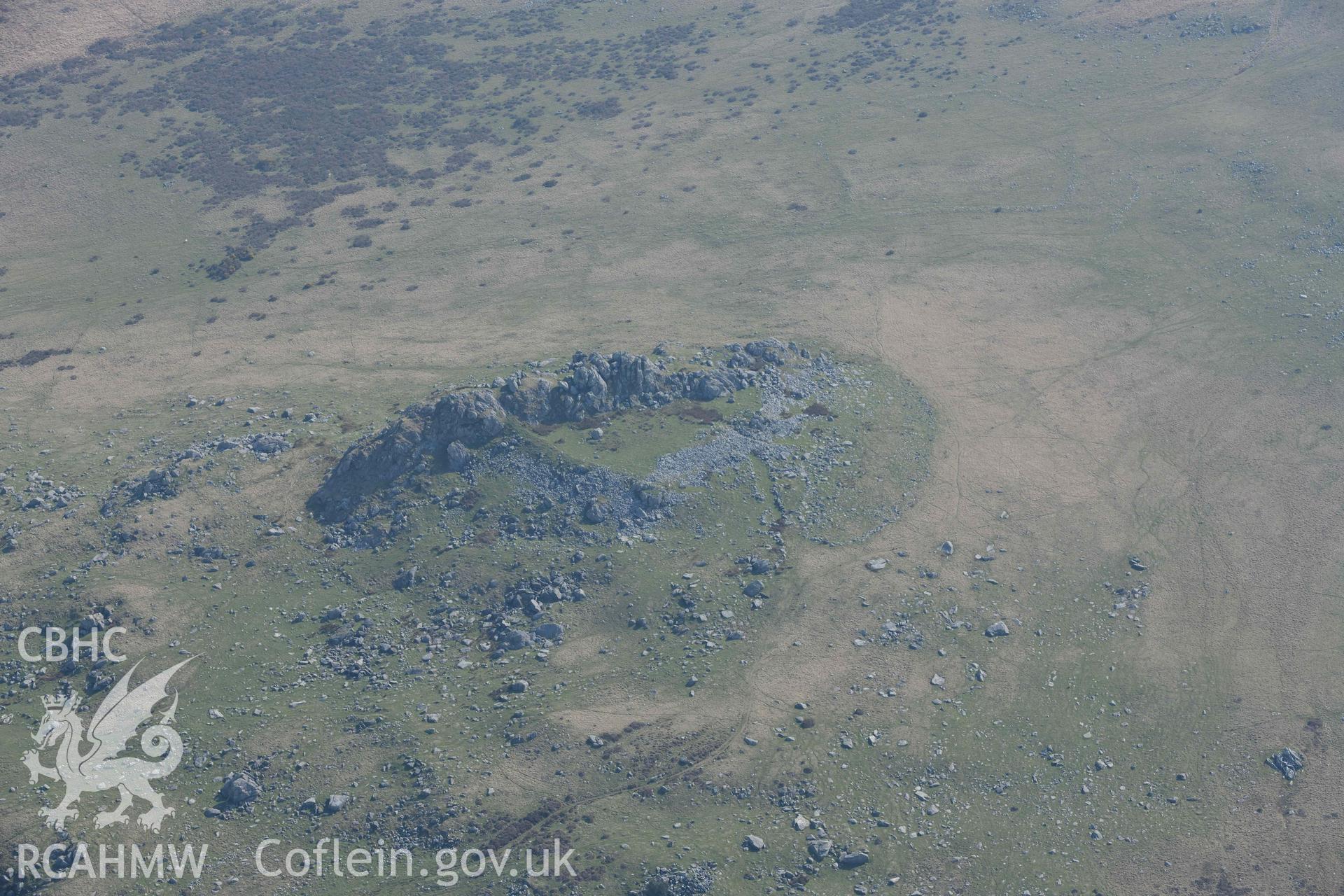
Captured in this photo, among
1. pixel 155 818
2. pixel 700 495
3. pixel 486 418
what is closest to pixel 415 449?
pixel 486 418

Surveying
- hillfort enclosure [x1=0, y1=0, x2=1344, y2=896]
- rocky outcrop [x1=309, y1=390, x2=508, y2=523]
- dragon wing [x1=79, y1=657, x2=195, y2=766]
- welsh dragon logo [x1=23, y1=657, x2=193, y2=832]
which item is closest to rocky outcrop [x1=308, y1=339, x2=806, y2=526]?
rocky outcrop [x1=309, y1=390, x2=508, y2=523]

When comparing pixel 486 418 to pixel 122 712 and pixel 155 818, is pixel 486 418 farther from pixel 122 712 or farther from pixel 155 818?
pixel 155 818

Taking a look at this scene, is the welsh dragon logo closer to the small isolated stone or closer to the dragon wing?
the dragon wing

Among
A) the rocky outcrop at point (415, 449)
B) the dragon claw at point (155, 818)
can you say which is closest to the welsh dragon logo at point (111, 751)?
the dragon claw at point (155, 818)

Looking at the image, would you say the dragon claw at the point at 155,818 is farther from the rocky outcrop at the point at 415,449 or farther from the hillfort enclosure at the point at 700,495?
the rocky outcrop at the point at 415,449

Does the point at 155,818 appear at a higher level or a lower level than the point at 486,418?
lower

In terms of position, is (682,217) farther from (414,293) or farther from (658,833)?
(658,833)
